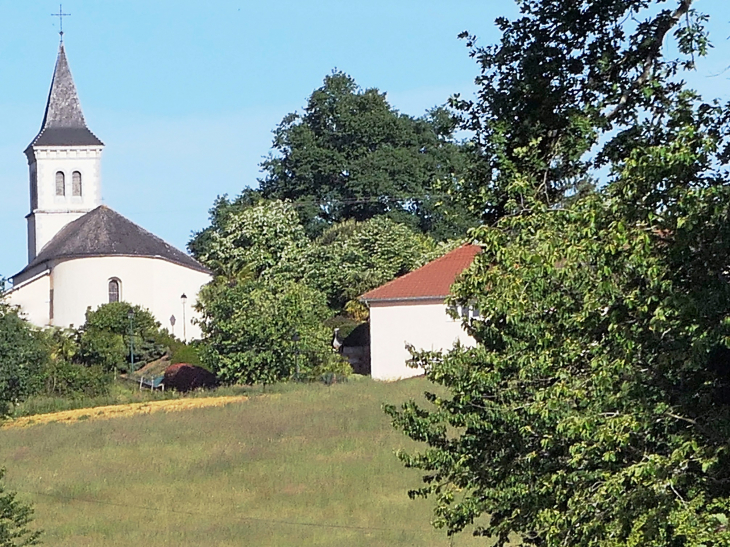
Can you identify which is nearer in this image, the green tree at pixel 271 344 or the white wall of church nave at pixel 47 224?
the green tree at pixel 271 344

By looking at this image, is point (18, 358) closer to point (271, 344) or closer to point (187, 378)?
point (271, 344)

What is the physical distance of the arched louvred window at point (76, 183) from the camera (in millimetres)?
80562

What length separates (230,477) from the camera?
110 ft

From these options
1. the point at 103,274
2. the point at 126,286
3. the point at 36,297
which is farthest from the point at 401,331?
the point at 36,297

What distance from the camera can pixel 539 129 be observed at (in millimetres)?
11797

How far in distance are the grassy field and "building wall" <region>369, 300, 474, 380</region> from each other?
33.6ft

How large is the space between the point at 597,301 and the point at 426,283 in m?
46.2

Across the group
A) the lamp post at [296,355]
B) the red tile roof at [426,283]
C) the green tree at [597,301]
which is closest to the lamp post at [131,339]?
the lamp post at [296,355]

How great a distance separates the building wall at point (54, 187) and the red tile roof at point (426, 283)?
28.5 metres

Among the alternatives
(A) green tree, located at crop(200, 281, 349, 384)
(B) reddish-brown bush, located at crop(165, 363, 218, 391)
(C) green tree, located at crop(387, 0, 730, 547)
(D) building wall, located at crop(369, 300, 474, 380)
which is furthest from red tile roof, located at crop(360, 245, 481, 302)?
(C) green tree, located at crop(387, 0, 730, 547)

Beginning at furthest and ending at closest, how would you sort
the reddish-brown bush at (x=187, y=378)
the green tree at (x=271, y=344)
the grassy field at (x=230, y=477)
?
the reddish-brown bush at (x=187, y=378) < the green tree at (x=271, y=344) < the grassy field at (x=230, y=477)

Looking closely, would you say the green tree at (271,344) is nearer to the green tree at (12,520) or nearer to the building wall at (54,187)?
the building wall at (54,187)

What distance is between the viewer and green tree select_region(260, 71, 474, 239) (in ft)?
270

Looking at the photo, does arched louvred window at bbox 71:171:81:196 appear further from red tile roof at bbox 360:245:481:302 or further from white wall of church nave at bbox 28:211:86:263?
red tile roof at bbox 360:245:481:302
